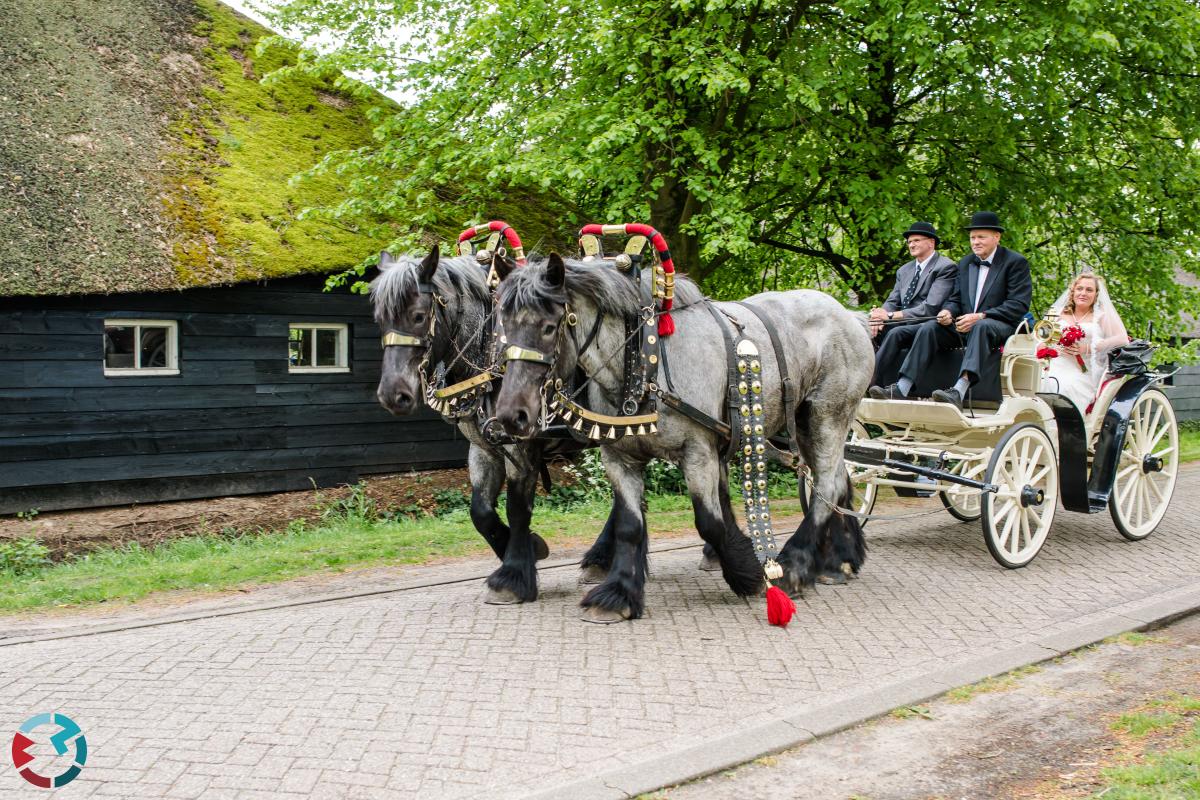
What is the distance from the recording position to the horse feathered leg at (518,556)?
604 centimetres

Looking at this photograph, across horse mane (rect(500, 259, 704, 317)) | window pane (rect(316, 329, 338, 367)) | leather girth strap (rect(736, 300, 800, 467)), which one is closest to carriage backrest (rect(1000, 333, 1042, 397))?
leather girth strap (rect(736, 300, 800, 467))

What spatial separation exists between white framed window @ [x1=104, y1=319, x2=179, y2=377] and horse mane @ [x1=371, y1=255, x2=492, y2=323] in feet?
19.2

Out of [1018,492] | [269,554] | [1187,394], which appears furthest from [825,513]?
[1187,394]

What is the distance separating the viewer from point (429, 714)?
423 centimetres

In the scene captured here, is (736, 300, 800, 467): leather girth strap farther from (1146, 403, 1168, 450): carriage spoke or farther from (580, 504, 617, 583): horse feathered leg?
(1146, 403, 1168, 450): carriage spoke

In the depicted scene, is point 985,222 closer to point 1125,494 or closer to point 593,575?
point 1125,494

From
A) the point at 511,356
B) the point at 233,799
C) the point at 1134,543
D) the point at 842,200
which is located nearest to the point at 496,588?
the point at 511,356

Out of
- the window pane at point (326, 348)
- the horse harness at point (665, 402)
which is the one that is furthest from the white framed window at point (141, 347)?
the horse harness at point (665, 402)

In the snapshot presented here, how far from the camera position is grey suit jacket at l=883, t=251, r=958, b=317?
7.43m

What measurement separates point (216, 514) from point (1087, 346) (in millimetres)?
8655

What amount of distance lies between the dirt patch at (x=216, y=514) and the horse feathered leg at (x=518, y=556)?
5.40 meters

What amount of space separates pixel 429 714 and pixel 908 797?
198cm

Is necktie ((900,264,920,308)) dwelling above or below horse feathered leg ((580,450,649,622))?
above

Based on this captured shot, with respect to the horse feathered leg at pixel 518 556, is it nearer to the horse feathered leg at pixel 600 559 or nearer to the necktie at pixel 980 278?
the horse feathered leg at pixel 600 559
